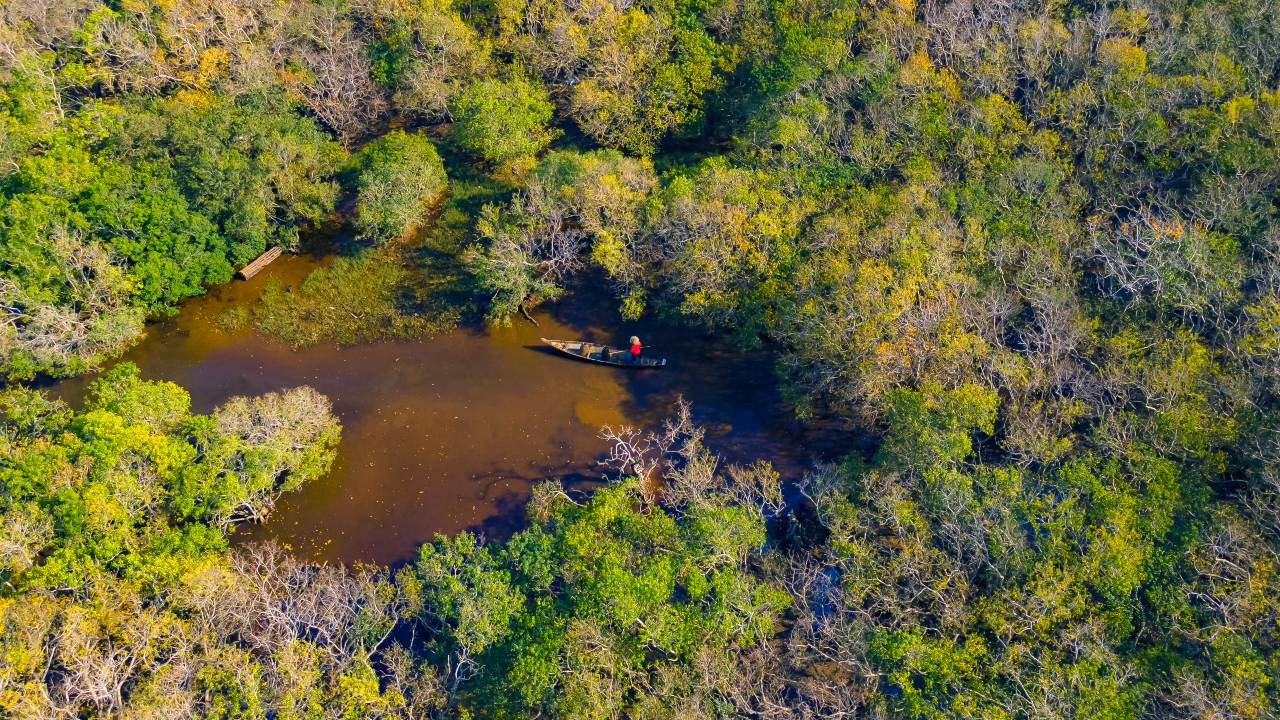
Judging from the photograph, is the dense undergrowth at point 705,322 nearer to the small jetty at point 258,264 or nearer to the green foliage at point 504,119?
the green foliage at point 504,119

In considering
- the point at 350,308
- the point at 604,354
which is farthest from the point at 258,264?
the point at 604,354

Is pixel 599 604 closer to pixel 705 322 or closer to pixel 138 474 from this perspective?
pixel 705 322

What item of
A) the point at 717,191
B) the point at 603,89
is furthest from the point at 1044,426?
the point at 603,89

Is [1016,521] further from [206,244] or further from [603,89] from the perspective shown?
[206,244]

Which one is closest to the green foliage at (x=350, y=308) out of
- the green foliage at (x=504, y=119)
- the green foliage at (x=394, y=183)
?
the green foliage at (x=394, y=183)

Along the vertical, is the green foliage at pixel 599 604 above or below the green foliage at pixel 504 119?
below

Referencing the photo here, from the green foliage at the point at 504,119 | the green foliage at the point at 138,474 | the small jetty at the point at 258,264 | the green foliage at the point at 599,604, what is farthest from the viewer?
the green foliage at the point at 504,119

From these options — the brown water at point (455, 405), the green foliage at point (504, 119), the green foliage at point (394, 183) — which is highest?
the green foliage at point (504, 119)
